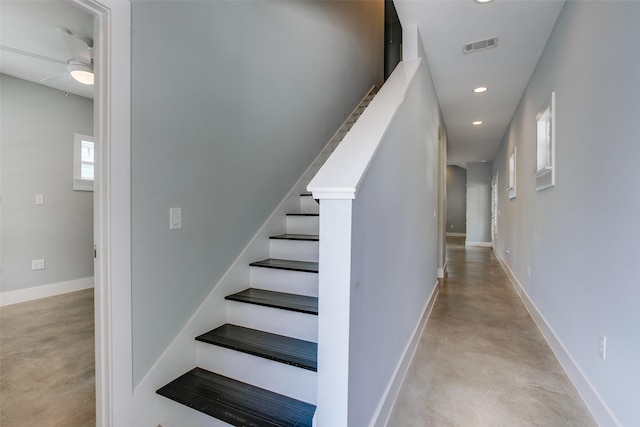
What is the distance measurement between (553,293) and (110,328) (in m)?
3.05

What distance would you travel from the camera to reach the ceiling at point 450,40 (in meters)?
2.26

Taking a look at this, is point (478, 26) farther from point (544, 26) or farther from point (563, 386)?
point (563, 386)

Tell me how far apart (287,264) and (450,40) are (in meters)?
2.36

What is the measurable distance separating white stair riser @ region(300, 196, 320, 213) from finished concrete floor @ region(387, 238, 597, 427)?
4.80 feet

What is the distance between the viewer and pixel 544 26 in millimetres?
2455

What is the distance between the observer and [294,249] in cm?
238

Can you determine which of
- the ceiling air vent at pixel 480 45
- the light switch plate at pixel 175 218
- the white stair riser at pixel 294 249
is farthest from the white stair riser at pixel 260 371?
the ceiling air vent at pixel 480 45

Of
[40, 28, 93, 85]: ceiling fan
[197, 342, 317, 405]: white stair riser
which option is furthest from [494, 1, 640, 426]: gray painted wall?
[40, 28, 93, 85]: ceiling fan

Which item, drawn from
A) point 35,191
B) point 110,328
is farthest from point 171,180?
point 35,191

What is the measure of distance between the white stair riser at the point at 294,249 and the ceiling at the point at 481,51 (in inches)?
74.7

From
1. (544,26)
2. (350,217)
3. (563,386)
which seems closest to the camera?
(350,217)

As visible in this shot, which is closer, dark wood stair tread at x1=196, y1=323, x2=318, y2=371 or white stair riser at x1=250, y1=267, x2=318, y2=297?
dark wood stair tread at x1=196, y1=323, x2=318, y2=371

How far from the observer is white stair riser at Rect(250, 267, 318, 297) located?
2.01m

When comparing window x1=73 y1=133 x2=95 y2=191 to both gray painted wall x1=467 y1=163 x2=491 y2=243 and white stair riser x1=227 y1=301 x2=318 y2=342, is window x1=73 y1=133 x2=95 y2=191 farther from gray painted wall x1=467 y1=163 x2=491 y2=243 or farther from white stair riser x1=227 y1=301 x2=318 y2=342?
gray painted wall x1=467 y1=163 x2=491 y2=243
